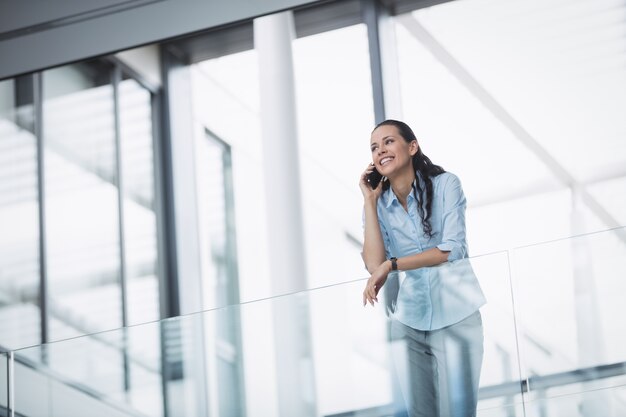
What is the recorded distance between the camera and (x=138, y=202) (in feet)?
30.7

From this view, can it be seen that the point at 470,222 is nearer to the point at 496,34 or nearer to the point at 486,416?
the point at 496,34

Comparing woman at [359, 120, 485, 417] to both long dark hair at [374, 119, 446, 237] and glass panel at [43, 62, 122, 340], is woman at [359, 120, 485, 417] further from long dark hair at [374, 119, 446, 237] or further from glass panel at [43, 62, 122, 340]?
glass panel at [43, 62, 122, 340]

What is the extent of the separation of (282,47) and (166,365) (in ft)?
13.5

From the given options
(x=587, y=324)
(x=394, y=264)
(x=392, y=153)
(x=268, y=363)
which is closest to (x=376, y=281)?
(x=394, y=264)

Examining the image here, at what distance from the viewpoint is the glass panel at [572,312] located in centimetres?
451

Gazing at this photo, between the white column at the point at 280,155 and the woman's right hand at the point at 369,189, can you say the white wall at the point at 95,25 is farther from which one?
the white column at the point at 280,155

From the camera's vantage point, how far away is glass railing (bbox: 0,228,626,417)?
14.8 feet

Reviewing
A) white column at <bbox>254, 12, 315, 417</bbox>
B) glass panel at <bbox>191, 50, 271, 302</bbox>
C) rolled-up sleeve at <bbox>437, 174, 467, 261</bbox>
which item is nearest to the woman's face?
rolled-up sleeve at <bbox>437, 174, 467, 261</bbox>

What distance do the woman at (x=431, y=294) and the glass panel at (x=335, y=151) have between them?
155 inches

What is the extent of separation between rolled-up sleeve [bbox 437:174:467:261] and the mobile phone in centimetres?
59

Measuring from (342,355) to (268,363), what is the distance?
325 millimetres

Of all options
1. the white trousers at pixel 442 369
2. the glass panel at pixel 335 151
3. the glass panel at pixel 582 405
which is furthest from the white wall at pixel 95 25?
the glass panel at pixel 335 151

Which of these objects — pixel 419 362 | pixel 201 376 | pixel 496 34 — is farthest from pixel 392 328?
pixel 496 34

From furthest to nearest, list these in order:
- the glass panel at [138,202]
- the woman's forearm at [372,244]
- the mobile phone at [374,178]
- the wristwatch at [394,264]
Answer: the glass panel at [138,202] → the mobile phone at [374,178] → the woman's forearm at [372,244] → the wristwatch at [394,264]
